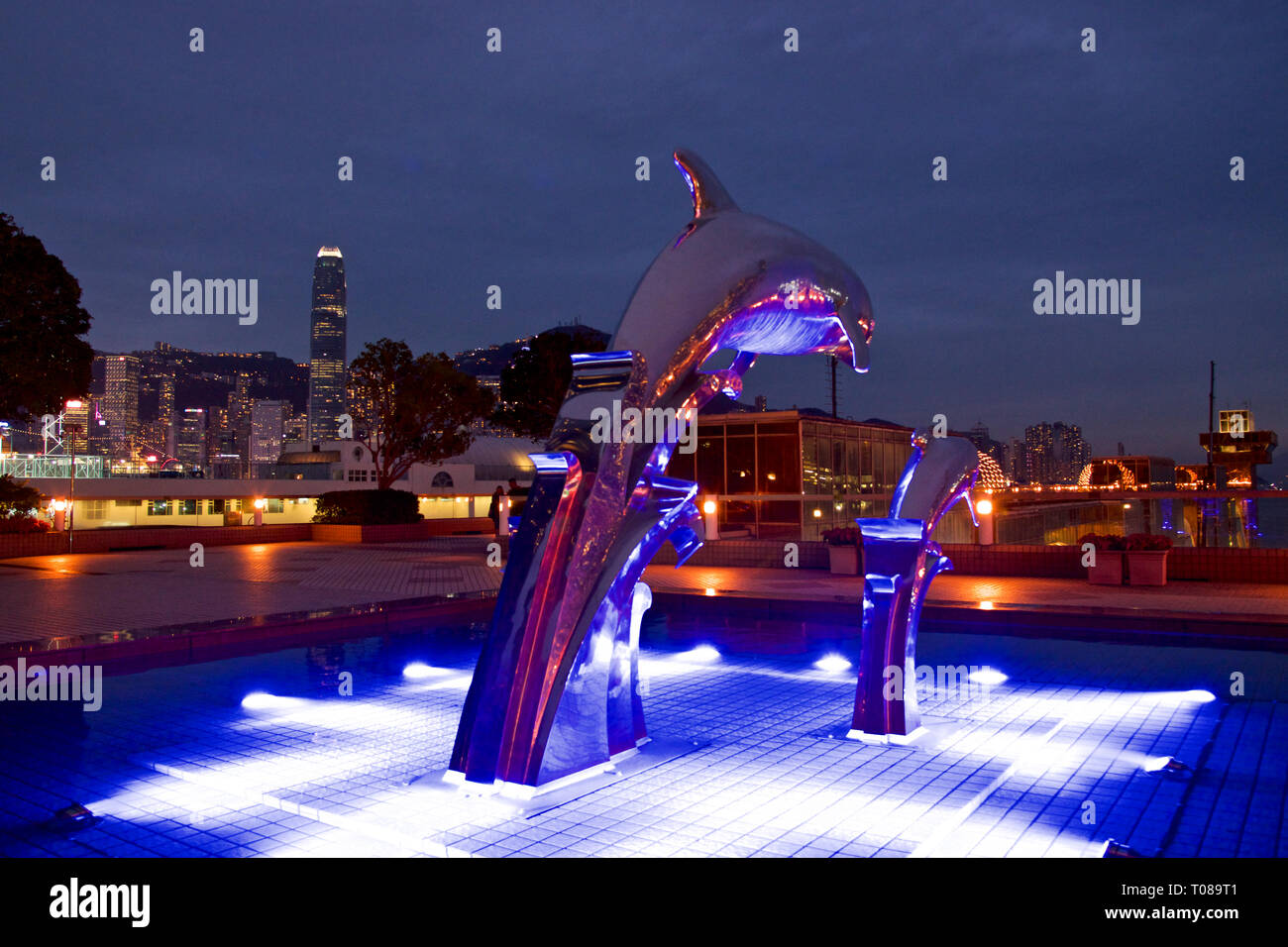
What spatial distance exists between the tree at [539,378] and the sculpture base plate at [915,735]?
22.9m

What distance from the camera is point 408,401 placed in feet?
99.3

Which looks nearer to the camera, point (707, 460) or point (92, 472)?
point (707, 460)

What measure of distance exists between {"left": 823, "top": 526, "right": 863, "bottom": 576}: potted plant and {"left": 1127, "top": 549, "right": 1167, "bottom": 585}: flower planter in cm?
413

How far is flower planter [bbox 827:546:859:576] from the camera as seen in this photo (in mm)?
15966

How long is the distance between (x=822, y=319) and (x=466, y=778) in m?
3.31

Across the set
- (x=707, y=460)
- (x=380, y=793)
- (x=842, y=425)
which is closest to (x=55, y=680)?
(x=380, y=793)

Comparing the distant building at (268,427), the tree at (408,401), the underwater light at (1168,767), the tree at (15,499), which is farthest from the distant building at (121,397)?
the underwater light at (1168,767)

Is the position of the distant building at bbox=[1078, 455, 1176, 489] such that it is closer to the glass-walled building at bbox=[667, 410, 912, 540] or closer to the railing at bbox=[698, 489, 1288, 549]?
the railing at bbox=[698, 489, 1288, 549]

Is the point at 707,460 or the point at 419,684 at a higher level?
the point at 707,460

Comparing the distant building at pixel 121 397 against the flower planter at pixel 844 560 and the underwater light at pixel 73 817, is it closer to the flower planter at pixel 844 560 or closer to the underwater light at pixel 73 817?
the flower planter at pixel 844 560

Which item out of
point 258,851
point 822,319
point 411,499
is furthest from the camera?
point 411,499

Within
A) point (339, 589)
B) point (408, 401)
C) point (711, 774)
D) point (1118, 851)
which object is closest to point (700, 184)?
point (711, 774)
